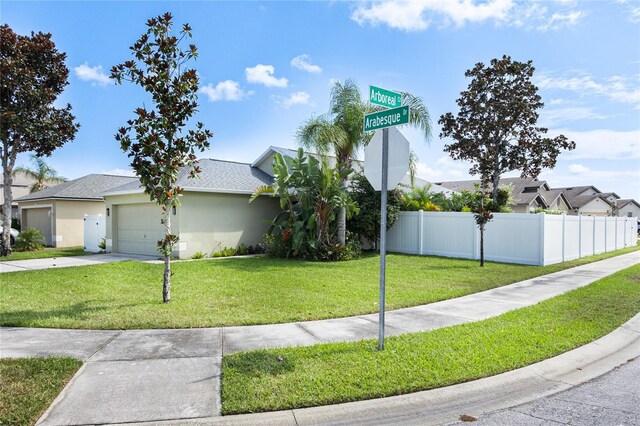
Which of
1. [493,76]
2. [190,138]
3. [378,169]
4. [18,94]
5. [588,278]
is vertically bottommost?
[588,278]

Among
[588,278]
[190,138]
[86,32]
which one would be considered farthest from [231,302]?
[588,278]

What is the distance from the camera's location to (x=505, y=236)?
15586 millimetres

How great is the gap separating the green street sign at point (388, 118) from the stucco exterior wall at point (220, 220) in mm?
11804

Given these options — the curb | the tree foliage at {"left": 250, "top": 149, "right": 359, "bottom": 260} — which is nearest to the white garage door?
Result: the tree foliage at {"left": 250, "top": 149, "right": 359, "bottom": 260}

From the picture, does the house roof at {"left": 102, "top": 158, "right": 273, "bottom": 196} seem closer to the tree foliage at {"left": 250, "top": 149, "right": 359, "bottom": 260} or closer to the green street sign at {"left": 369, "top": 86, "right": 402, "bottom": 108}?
the tree foliage at {"left": 250, "top": 149, "right": 359, "bottom": 260}

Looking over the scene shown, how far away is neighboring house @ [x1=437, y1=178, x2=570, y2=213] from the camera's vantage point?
3616 cm

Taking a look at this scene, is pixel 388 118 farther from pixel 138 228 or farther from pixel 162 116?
pixel 138 228

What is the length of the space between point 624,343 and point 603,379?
1.75 metres

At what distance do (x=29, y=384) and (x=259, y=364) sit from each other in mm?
2293

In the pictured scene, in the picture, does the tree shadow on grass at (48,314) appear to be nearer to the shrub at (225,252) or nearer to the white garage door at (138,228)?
the shrub at (225,252)

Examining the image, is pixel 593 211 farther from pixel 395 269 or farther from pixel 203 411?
pixel 203 411

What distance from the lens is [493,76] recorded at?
2217cm

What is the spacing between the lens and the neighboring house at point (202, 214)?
1598cm

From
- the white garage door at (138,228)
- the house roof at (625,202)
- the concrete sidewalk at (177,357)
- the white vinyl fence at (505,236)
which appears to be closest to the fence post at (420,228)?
the white vinyl fence at (505,236)
